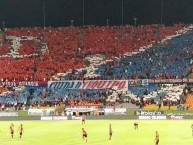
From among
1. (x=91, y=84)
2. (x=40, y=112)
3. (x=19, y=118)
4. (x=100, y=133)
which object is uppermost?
(x=91, y=84)

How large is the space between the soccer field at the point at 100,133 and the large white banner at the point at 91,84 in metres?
14.7

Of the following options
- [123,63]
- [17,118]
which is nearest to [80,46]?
[123,63]

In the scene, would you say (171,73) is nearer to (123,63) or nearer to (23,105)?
(123,63)

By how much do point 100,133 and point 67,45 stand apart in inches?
1686

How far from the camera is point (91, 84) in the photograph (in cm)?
7506

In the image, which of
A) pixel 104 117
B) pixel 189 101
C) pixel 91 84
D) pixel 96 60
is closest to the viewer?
pixel 104 117

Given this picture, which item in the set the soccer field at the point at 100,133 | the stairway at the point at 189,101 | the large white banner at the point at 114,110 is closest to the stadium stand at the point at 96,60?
the stairway at the point at 189,101

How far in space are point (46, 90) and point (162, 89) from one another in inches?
761

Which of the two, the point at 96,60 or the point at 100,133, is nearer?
the point at 100,133

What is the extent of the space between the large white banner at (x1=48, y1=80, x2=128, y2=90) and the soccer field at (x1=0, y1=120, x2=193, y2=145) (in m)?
14.7

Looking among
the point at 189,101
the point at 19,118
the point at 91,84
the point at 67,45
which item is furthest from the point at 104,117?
the point at 67,45

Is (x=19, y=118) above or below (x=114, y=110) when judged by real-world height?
below

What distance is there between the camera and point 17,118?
6456cm

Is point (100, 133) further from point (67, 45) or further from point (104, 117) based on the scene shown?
point (67, 45)
